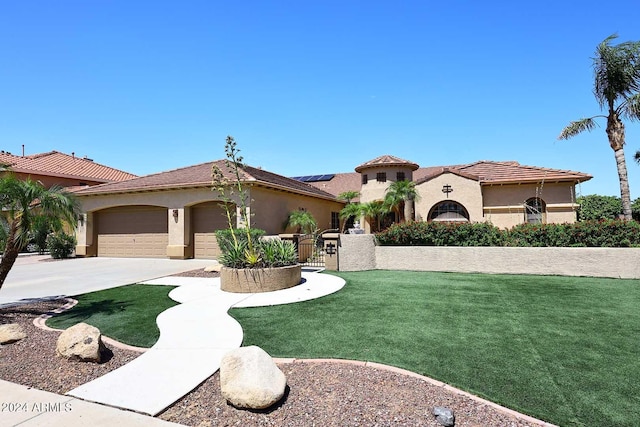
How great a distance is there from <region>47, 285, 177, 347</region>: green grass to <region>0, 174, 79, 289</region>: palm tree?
1.70 metres

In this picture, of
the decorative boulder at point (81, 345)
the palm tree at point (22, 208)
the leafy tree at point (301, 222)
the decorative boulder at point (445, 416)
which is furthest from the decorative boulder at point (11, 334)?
the leafy tree at point (301, 222)

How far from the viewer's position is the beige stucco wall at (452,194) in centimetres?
1984

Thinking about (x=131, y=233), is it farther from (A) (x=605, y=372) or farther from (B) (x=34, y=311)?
(A) (x=605, y=372)

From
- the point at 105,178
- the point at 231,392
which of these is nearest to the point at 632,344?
the point at 231,392

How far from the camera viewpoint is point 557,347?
5117mm

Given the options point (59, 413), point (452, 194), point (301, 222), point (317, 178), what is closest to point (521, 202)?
point (452, 194)

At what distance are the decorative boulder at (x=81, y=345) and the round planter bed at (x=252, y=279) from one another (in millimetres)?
4532

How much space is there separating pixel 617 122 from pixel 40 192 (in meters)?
22.0

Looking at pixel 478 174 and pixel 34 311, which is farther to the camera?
pixel 478 174

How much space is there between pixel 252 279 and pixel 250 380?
598 cm

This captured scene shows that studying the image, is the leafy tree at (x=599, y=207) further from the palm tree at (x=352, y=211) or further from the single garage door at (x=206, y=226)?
the single garage door at (x=206, y=226)

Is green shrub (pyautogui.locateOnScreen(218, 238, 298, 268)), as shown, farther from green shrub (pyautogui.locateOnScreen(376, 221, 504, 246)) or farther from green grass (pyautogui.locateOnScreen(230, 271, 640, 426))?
green shrub (pyautogui.locateOnScreen(376, 221, 504, 246))

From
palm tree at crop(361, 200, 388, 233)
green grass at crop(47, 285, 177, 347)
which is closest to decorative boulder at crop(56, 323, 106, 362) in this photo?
green grass at crop(47, 285, 177, 347)

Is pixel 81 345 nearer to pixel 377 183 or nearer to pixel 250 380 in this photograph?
pixel 250 380
